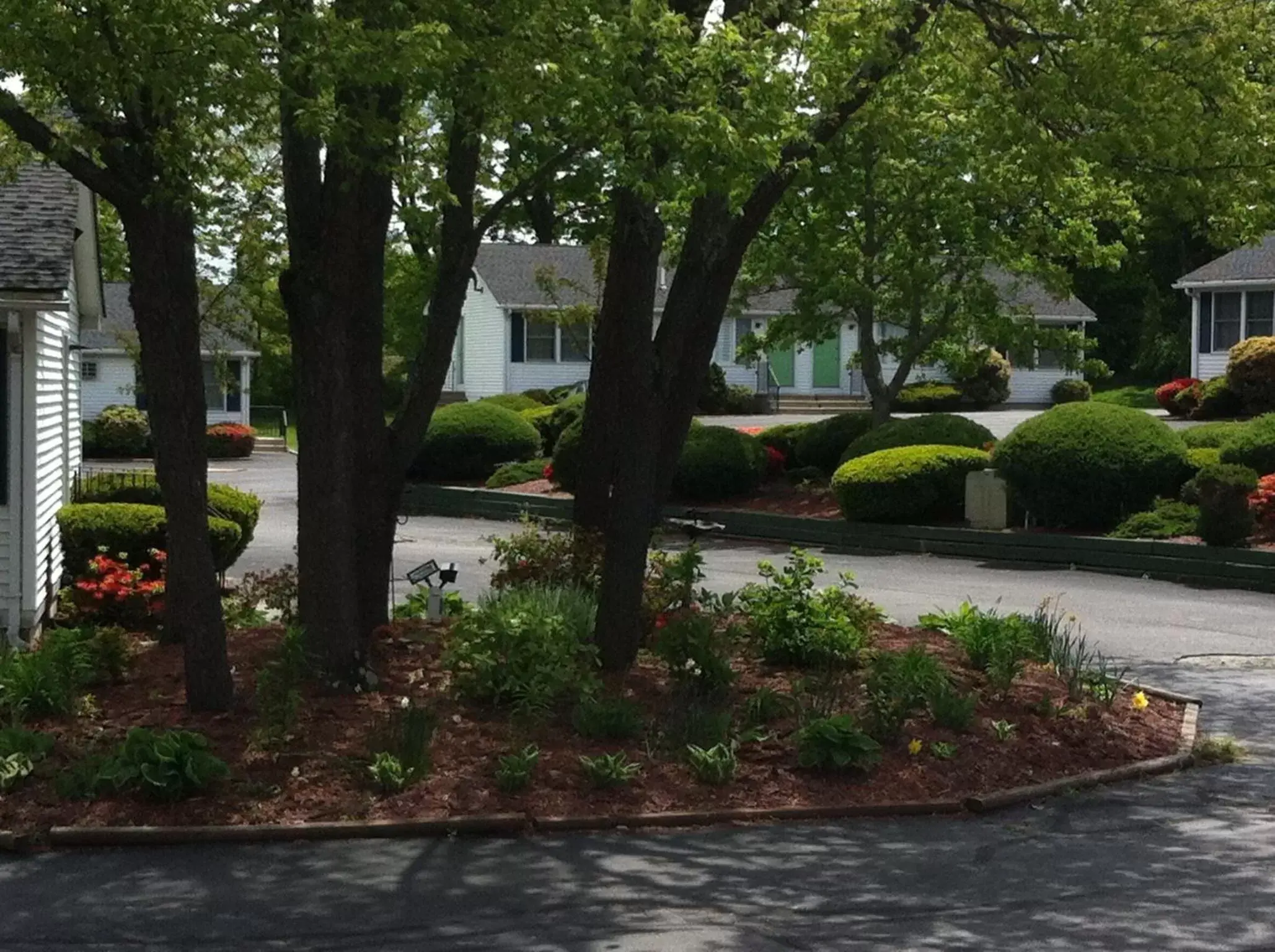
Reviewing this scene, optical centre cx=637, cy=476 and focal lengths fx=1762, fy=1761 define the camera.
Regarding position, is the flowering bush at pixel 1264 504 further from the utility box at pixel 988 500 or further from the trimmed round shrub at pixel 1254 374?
the trimmed round shrub at pixel 1254 374

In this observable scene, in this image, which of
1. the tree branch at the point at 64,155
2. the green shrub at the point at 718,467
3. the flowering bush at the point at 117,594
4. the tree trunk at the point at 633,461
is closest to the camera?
the tree branch at the point at 64,155

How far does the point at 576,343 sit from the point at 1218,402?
17.4 m

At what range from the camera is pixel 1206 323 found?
45.9 m

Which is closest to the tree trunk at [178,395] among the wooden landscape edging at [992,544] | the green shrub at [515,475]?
the wooden landscape edging at [992,544]

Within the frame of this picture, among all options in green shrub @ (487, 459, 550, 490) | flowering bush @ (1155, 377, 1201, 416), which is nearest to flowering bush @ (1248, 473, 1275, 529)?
green shrub @ (487, 459, 550, 490)

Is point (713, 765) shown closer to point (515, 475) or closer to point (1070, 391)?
point (515, 475)

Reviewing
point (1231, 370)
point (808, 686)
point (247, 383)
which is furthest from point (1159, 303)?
point (808, 686)

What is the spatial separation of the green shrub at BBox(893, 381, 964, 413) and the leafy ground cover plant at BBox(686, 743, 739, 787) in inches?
1601

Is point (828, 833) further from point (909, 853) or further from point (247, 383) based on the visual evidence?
point (247, 383)

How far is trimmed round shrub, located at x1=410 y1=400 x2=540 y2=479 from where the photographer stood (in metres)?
33.4

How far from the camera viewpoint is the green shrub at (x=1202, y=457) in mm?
Result: 23031

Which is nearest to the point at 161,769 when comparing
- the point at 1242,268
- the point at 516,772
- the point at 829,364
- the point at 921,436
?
the point at 516,772

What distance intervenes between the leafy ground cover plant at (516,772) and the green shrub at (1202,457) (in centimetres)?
1572

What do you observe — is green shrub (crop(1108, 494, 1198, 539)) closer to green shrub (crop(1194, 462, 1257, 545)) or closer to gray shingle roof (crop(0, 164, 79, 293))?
green shrub (crop(1194, 462, 1257, 545))
